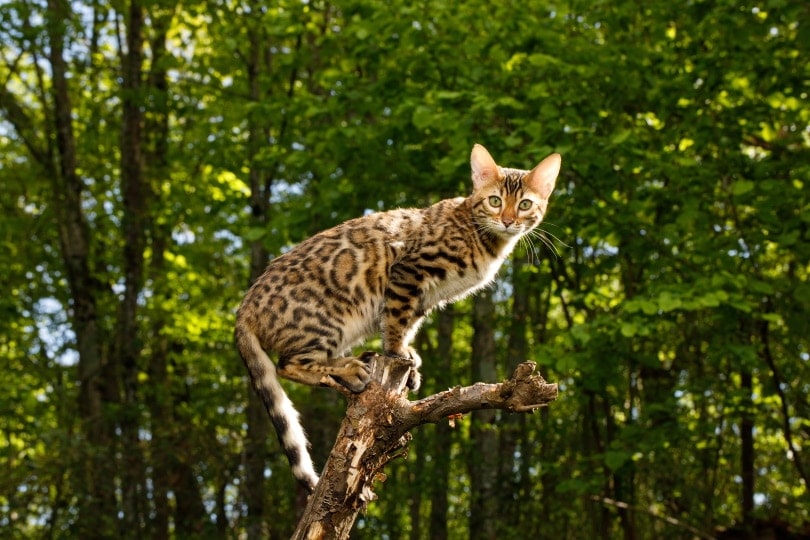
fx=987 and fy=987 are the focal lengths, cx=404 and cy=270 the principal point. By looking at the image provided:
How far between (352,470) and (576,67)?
7218mm

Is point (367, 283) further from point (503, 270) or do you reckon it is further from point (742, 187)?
A: point (503, 270)

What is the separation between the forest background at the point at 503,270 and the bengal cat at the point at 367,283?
2.77 meters

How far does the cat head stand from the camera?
6953mm

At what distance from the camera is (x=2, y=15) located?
15.1 m

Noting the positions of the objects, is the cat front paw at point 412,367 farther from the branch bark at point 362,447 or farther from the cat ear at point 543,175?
the cat ear at point 543,175

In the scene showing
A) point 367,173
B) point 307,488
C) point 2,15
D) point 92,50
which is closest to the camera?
point 307,488

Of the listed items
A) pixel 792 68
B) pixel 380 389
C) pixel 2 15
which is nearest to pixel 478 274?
pixel 380 389

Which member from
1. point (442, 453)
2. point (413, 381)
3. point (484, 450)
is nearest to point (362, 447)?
point (413, 381)

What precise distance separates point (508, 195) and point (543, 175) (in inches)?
14.9

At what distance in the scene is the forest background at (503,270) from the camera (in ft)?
36.5

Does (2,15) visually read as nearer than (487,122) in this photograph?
No

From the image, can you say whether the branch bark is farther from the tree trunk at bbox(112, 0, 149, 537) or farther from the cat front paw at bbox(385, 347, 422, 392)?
the tree trunk at bbox(112, 0, 149, 537)

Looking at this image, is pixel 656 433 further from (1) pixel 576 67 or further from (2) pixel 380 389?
(2) pixel 380 389

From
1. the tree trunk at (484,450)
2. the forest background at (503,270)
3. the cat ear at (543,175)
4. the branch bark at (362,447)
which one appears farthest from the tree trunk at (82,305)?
the branch bark at (362,447)
